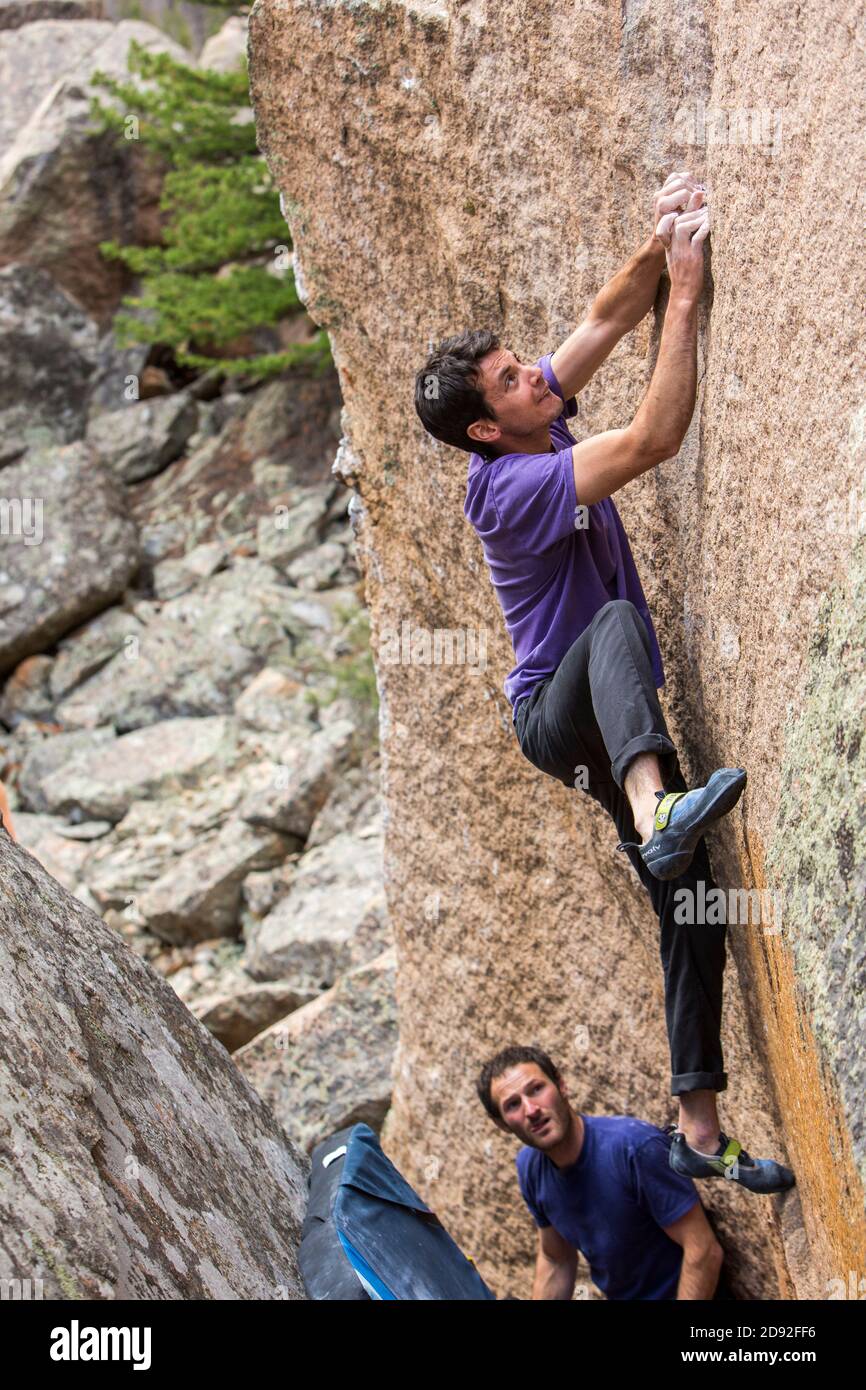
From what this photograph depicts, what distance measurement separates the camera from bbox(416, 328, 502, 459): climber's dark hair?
4.05m

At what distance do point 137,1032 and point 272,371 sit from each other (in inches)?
484

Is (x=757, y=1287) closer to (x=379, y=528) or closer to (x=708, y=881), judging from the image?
(x=708, y=881)

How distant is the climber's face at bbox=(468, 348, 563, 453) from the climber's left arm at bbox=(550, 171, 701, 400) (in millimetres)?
149

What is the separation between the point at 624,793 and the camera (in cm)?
396

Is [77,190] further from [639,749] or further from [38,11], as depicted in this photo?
[639,749]

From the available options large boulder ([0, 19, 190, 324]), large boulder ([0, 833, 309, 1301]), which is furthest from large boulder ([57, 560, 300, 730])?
large boulder ([0, 833, 309, 1301])

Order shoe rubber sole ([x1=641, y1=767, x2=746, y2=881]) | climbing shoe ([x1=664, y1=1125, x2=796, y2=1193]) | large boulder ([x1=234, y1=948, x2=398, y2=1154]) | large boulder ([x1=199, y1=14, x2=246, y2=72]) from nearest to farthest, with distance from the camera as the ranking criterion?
shoe rubber sole ([x1=641, y1=767, x2=746, y2=881]) < climbing shoe ([x1=664, y1=1125, x2=796, y2=1193]) < large boulder ([x1=234, y1=948, x2=398, y2=1154]) < large boulder ([x1=199, y1=14, x2=246, y2=72])

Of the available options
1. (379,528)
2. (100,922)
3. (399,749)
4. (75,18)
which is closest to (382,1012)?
(399,749)

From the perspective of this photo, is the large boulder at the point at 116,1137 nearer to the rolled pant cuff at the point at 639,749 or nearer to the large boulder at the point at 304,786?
the rolled pant cuff at the point at 639,749

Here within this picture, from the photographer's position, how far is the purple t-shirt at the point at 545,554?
3.89m

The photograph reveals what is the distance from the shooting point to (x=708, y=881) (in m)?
4.14

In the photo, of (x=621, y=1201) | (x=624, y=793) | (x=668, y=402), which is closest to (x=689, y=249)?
(x=668, y=402)

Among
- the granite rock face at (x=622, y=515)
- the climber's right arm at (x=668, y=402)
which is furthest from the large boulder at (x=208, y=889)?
the climber's right arm at (x=668, y=402)

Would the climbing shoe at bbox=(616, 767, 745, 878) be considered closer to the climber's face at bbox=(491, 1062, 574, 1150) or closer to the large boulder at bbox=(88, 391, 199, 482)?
the climber's face at bbox=(491, 1062, 574, 1150)
